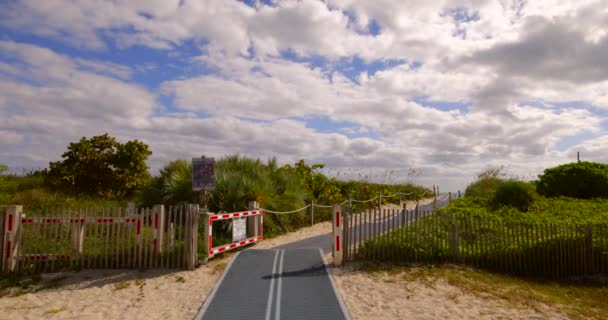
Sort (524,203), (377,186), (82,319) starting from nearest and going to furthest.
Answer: (82,319), (524,203), (377,186)

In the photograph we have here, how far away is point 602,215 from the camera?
48.0 ft

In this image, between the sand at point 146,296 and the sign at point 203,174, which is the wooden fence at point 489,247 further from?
the sign at point 203,174

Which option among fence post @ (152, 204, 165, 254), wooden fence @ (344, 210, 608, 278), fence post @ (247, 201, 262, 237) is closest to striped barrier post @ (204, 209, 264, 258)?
fence post @ (247, 201, 262, 237)

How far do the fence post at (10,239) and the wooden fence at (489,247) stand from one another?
758cm

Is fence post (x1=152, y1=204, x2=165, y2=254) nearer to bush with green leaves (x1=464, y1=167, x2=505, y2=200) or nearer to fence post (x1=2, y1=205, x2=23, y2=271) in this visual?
fence post (x1=2, y1=205, x2=23, y2=271)

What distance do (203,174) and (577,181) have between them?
19.4m

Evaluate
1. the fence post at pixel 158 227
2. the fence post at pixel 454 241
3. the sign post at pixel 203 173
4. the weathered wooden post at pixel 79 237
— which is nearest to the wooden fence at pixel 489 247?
the fence post at pixel 454 241

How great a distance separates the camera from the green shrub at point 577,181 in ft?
67.7

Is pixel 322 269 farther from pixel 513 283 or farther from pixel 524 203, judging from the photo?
pixel 524 203

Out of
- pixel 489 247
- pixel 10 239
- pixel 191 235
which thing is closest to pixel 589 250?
pixel 489 247

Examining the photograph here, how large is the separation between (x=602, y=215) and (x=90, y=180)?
23.8 m

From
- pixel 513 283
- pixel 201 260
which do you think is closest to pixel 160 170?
pixel 201 260

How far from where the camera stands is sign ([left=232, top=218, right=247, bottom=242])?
11375 mm

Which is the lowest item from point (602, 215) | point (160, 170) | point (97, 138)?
point (602, 215)
